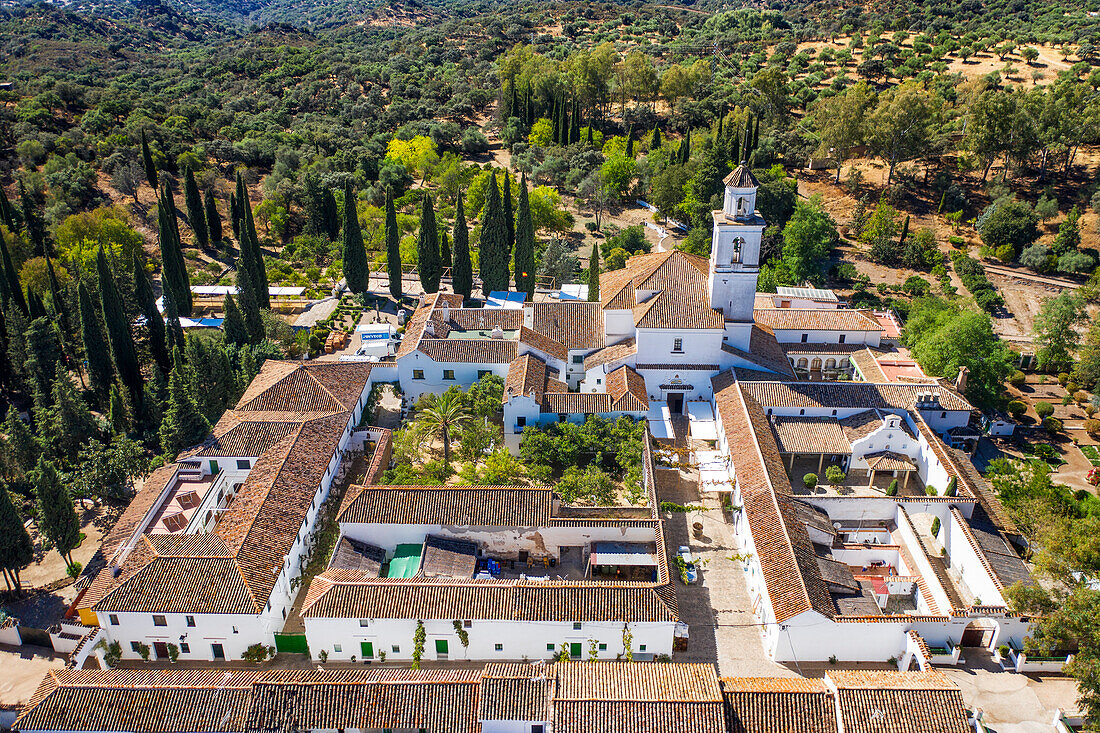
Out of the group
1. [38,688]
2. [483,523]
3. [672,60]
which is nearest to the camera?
[38,688]

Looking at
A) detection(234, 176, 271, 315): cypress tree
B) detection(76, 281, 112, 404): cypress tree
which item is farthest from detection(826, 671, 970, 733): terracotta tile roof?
detection(234, 176, 271, 315): cypress tree

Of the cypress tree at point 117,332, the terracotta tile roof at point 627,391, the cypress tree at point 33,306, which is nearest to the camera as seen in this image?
the terracotta tile roof at point 627,391

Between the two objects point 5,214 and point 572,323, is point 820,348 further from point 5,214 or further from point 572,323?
point 5,214

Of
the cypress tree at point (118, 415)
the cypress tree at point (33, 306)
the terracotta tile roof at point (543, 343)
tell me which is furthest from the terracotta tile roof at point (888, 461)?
the cypress tree at point (33, 306)

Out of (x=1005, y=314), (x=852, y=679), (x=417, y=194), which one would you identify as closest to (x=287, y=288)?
(x=417, y=194)

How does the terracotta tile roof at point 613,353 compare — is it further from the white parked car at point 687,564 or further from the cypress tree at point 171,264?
the cypress tree at point 171,264

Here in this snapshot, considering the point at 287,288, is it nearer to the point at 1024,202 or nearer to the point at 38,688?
the point at 38,688
